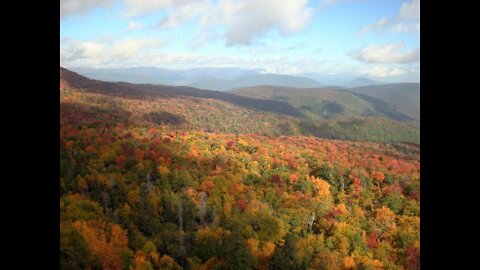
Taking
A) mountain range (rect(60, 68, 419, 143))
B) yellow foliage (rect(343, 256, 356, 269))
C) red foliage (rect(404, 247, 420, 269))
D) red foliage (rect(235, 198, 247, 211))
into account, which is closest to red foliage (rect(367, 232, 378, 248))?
red foliage (rect(404, 247, 420, 269))

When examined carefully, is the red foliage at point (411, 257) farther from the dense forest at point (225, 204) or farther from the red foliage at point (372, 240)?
the red foliage at point (372, 240)

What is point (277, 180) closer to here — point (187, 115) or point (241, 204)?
point (241, 204)

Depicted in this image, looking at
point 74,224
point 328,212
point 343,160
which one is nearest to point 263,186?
point 328,212

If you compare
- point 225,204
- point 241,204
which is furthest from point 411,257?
point 225,204

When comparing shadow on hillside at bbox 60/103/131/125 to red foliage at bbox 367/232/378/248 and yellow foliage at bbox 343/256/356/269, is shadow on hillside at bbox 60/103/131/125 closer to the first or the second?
yellow foliage at bbox 343/256/356/269

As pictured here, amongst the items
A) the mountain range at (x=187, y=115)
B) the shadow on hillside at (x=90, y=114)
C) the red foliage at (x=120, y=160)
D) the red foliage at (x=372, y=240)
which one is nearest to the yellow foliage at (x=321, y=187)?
the red foliage at (x=372, y=240)

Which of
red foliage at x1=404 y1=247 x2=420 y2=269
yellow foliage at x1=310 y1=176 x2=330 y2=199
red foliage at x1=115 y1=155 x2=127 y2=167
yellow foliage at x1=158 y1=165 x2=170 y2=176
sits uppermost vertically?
red foliage at x1=115 y1=155 x2=127 y2=167

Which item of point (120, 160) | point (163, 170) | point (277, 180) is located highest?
point (120, 160)
